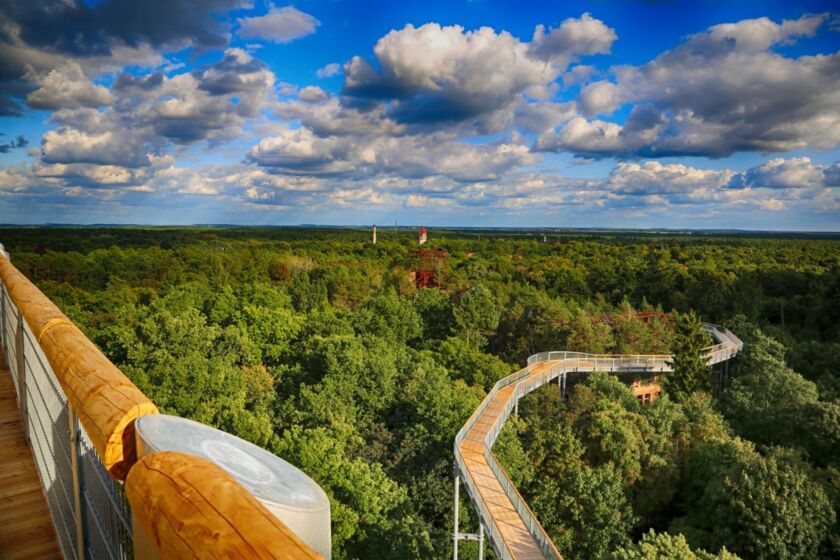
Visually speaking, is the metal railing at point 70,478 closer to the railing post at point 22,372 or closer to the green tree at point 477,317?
the railing post at point 22,372

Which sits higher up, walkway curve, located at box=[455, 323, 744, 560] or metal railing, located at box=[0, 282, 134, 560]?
metal railing, located at box=[0, 282, 134, 560]

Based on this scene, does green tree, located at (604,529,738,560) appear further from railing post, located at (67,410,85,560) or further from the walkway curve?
railing post, located at (67,410,85,560)

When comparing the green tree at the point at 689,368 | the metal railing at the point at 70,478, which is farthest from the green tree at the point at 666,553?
the green tree at the point at 689,368

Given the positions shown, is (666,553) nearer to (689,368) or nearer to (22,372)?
(22,372)

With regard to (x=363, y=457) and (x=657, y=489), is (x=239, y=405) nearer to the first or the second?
(x=363, y=457)

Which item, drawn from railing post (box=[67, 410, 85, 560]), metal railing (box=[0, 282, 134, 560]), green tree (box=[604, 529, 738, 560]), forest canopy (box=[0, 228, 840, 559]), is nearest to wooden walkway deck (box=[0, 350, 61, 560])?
metal railing (box=[0, 282, 134, 560])
